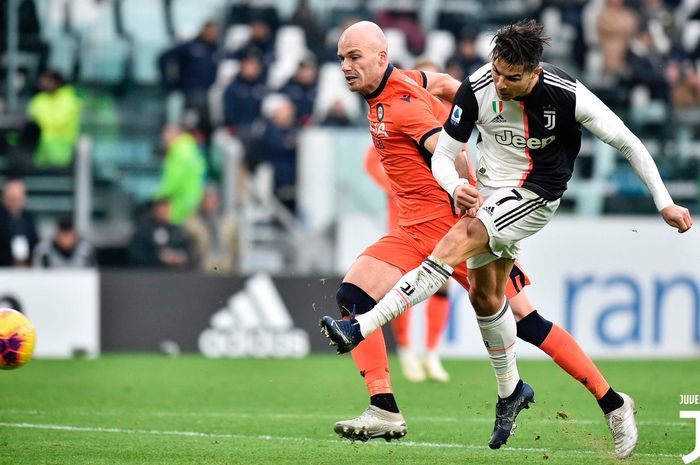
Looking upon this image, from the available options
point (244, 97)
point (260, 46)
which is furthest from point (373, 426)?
point (260, 46)

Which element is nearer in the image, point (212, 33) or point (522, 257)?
point (522, 257)

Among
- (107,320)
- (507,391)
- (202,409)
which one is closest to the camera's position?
(507,391)

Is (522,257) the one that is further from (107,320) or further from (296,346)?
(107,320)

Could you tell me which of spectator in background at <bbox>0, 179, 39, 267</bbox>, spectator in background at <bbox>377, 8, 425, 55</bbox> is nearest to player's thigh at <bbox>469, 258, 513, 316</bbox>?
spectator in background at <bbox>0, 179, 39, 267</bbox>

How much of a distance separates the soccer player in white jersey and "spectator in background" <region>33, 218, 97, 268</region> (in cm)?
880

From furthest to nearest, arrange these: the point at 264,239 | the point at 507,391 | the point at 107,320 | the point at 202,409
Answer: the point at 264,239 < the point at 107,320 < the point at 202,409 < the point at 507,391

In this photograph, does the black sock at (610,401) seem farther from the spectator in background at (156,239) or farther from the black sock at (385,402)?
the spectator in background at (156,239)

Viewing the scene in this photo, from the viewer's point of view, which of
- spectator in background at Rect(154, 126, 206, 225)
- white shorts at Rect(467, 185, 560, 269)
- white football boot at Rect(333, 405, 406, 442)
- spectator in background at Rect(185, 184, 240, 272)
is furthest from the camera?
spectator in background at Rect(154, 126, 206, 225)

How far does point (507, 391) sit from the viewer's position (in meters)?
7.75

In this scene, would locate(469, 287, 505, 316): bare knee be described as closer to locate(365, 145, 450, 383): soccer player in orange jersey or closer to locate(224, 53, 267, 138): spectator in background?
locate(365, 145, 450, 383): soccer player in orange jersey

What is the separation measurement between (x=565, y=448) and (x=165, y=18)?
45.0 feet

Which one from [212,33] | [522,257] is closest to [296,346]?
[522,257]

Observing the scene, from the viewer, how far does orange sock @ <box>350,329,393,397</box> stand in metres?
7.64

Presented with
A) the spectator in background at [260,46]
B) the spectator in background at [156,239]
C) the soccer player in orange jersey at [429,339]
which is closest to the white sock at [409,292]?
the soccer player in orange jersey at [429,339]
